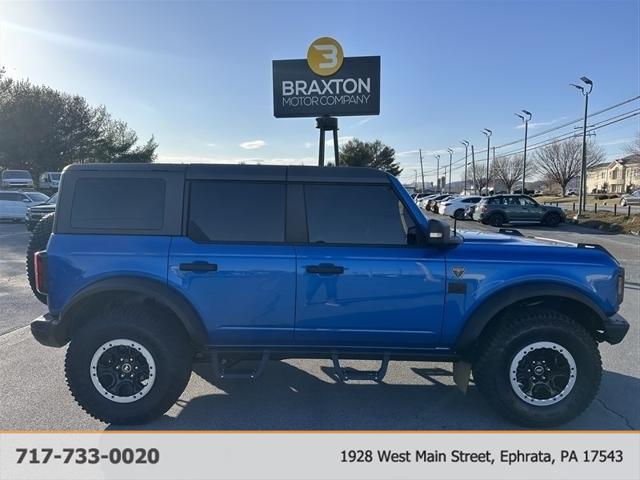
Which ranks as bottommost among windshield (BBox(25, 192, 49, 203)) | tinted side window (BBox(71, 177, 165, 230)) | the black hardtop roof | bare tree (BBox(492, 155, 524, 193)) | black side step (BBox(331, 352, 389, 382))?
black side step (BBox(331, 352, 389, 382))

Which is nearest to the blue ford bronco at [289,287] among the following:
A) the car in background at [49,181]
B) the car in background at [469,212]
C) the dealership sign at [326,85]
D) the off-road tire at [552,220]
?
the dealership sign at [326,85]

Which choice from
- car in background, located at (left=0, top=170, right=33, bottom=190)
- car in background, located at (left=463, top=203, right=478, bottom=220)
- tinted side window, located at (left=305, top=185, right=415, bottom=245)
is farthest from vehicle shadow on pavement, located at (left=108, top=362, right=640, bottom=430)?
car in background, located at (left=0, top=170, right=33, bottom=190)

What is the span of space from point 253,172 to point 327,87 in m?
6.65

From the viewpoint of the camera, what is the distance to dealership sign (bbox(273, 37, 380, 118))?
8930 mm

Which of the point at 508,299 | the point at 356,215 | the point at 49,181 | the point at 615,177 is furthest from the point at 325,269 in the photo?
the point at 615,177

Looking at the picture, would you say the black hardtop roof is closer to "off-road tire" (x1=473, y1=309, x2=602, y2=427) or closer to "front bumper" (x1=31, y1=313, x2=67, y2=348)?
"front bumper" (x1=31, y1=313, x2=67, y2=348)

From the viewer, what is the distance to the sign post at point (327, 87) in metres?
8.95

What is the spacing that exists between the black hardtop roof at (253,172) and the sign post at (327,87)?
20.1 ft

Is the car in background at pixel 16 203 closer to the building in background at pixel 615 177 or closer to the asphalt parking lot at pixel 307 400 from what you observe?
the asphalt parking lot at pixel 307 400

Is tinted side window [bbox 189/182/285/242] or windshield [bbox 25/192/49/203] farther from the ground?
windshield [bbox 25/192/49/203]

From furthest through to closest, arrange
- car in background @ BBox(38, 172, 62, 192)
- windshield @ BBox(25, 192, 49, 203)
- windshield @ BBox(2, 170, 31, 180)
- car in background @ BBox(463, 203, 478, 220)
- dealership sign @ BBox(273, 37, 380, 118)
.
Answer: car in background @ BBox(38, 172, 62, 192) → windshield @ BBox(2, 170, 31, 180) → car in background @ BBox(463, 203, 478, 220) → windshield @ BBox(25, 192, 49, 203) → dealership sign @ BBox(273, 37, 380, 118)

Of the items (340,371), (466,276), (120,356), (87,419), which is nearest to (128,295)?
(120,356)

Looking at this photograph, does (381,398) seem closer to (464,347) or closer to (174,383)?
(464,347)

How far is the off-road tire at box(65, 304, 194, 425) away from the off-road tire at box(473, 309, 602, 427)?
2393 millimetres
